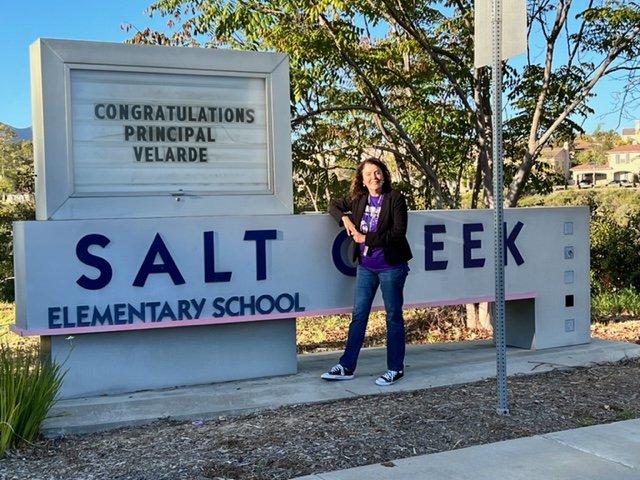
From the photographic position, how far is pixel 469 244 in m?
7.34

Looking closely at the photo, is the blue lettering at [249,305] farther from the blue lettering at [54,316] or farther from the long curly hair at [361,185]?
the blue lettering at [54,316]

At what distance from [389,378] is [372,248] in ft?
3.77

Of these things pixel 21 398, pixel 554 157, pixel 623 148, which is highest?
pixel 623 148

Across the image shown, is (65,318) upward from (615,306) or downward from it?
upward

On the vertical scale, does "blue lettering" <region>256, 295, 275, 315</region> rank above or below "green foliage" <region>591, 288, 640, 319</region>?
above

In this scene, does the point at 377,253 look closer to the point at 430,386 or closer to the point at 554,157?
the point at 430,386

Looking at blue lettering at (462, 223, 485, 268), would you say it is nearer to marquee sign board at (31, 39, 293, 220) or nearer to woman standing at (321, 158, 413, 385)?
woman standing at (321, 158, 413, 385)

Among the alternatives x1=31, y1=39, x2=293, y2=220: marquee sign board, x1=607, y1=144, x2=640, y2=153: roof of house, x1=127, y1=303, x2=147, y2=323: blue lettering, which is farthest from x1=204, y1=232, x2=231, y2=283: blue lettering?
x1=607, y1=144, x2=640, y2=153: roof of house

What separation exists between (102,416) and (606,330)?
711 centimetres

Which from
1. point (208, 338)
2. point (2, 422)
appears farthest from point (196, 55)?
point (2, 422)

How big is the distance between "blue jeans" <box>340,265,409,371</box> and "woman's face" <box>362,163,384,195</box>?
2.31ft

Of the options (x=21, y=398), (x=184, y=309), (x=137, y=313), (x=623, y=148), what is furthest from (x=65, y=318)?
(x=623, y=148)

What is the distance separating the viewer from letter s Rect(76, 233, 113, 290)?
584cm

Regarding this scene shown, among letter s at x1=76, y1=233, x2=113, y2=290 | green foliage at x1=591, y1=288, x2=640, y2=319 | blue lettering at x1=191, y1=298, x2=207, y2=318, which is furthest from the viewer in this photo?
green foliage at x1=591, y1=288, x2=640, y2=319
